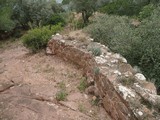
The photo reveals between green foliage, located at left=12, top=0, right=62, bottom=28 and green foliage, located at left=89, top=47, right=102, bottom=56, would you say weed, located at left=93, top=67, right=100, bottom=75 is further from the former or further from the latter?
green foliage, located at left=12, top=0, right=62, bottom=28

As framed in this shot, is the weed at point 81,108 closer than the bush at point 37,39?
Yes

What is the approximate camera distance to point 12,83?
27.1 feet

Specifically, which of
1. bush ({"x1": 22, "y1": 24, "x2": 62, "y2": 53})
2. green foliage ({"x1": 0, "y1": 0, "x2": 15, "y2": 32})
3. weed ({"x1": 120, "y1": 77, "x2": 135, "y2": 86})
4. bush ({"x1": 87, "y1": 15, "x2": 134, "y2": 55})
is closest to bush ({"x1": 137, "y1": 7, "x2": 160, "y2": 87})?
bush ({"x1": 87, "y1": 15, "x2": 134, "y2": 55})

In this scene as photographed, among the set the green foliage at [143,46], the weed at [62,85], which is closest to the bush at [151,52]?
the green foliage at [143,46]

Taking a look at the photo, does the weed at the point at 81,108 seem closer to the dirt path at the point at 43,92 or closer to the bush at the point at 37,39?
the dirt path at the point at 43,92

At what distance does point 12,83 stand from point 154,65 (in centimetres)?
382

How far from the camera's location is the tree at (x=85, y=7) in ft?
62.7

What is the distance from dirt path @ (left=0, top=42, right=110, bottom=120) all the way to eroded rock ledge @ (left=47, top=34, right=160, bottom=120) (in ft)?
1.15

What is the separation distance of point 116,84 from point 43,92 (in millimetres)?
2201

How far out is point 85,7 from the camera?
19.2 metres

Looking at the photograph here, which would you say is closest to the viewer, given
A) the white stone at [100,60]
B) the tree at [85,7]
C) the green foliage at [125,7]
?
the white stone at [100,60]

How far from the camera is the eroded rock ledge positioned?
538cm

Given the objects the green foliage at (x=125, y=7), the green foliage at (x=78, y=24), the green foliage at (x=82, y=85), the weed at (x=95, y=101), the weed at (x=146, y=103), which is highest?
the weed at (x=146, y=103)

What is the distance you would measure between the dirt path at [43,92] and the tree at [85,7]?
9.64m
